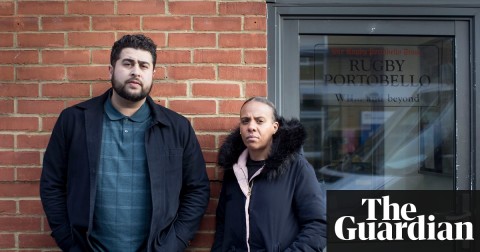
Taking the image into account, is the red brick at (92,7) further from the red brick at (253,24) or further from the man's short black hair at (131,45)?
the red brick at (253,24)

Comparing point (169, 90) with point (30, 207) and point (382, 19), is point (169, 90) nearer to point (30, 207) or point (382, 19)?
point (30, 207)

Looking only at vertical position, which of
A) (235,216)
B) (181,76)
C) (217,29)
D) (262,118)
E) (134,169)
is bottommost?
(235,216)

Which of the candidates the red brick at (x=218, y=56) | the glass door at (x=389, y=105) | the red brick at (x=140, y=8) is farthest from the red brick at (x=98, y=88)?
the glass door at (x=389, y=105)

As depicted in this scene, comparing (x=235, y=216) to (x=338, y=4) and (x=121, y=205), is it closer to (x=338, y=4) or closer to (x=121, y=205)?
(x=121, y=205)

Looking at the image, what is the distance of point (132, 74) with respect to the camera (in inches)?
110

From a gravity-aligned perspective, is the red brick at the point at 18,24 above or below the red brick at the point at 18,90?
above

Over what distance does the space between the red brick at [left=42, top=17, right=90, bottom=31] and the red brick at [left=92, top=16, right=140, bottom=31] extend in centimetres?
6

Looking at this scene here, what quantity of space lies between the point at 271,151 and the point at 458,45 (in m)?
1.57

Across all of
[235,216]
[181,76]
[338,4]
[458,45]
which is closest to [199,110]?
[181,76]

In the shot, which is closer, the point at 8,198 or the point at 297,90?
the point at 8,198

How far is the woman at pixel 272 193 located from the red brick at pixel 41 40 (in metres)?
1.28

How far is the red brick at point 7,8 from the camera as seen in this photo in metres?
3.35

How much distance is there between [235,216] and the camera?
9.38 feet

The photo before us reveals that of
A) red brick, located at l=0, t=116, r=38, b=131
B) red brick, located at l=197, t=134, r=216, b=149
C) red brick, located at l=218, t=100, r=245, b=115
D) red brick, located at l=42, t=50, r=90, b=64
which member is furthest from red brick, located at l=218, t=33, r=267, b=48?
red brick, located at l=0, t=116, r=38, b=131
